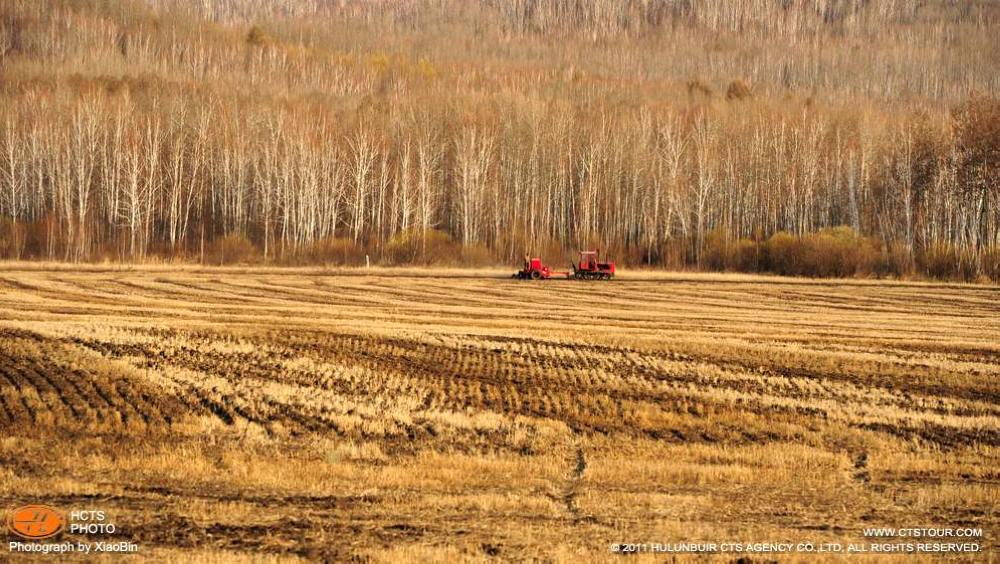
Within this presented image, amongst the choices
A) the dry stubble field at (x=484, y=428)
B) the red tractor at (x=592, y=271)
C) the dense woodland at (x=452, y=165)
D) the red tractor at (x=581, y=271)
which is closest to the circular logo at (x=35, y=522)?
the dry stubble field at (x=484, y=428)

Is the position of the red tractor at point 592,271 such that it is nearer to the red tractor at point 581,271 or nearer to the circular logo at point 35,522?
the red tractor at point 581,271

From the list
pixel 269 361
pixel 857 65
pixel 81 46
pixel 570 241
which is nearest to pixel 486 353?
pixel 269 361

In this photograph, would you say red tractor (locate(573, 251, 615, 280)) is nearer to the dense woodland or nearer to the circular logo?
the dense woodland

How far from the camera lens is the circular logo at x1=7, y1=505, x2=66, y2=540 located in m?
10.5

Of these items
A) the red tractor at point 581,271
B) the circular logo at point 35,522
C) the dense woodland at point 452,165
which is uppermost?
the dense woodland at point 452,165

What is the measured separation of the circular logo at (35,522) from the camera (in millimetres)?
10523

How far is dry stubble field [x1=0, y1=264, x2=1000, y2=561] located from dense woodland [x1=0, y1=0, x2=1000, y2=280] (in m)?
37.0

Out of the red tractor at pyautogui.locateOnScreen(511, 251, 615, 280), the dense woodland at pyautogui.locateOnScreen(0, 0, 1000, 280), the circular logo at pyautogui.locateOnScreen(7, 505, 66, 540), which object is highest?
the dense woodland at pyautogui.locateOnScreen(0, 0, 1000, 280)

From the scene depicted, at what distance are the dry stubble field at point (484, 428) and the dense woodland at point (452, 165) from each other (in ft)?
121

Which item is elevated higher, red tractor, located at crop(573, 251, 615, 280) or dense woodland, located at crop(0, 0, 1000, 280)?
Result: dense woodland, located at crop(0, 0, 1000, 280)

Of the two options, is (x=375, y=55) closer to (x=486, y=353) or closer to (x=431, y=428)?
(x=486, y=353)

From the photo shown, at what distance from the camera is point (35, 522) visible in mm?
10867

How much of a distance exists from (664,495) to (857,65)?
425 feet

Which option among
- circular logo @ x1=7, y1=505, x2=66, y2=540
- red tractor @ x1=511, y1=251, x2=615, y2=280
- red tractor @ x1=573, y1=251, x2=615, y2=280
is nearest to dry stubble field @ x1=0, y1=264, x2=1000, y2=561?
circular logo @ x1=7, y1=505, x2=66, y2=540
